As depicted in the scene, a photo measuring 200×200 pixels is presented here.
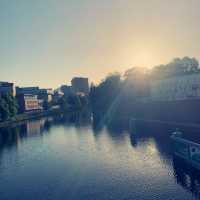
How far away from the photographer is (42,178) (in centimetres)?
3325

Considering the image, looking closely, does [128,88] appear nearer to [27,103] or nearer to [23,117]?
[23,117]

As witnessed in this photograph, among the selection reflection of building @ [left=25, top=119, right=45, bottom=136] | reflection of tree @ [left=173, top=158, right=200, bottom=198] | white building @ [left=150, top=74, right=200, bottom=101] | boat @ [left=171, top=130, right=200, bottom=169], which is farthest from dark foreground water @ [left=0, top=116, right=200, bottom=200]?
white building @ [left=150, top=74, right=200, bottom=101]

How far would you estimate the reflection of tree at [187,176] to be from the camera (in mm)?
26109

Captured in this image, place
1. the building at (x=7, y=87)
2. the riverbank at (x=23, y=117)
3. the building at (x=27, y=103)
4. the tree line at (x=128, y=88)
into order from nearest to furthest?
the riverbank at (x=23, y=117) → the tree line at (x=128, y=88) → the building at (x=7, y=87) → the building at (x=27, y=103)

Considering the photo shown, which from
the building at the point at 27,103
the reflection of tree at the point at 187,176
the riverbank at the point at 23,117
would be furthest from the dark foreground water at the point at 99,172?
the building at the point at 27,103

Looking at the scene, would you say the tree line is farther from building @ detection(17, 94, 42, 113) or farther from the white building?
building @ detection(17, 94, 42, 113)

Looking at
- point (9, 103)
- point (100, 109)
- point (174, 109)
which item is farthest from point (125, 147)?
point (100, 109)

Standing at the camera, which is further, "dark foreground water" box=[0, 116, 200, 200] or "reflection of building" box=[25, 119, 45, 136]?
"reflection of building" box=[25, 119, 45, 136]

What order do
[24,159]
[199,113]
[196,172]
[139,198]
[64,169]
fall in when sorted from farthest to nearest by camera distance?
[199,113] < [24,159] < [64,169] < [196,172] < [139,198]

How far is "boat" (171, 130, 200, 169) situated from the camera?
1239 inches

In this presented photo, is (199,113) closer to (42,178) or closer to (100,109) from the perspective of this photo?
(42,178)

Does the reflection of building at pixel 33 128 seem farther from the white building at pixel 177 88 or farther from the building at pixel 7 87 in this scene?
the building at pixel 7 87

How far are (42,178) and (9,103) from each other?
262 feet

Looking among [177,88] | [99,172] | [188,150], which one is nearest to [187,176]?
[188,150]
